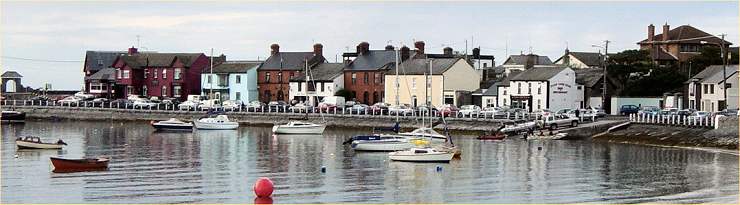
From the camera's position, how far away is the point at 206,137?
293ft

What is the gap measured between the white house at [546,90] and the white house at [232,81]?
29709 mm

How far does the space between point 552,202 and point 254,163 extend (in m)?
21.3

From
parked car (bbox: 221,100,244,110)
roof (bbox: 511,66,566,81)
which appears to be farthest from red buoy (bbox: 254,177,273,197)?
parked car (bbox: 221,100,244,110)

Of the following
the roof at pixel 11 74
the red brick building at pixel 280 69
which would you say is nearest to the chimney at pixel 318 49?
the red brick building at pixel 280 69

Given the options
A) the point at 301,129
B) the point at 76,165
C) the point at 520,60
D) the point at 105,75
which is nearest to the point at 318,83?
the point at 105,75

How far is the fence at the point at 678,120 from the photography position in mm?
78812

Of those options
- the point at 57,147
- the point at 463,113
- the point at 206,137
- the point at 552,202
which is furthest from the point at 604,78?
the point at 552,202

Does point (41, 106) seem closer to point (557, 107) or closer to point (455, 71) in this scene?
point (455, 71)

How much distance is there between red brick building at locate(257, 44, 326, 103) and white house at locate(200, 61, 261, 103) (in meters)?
0.88

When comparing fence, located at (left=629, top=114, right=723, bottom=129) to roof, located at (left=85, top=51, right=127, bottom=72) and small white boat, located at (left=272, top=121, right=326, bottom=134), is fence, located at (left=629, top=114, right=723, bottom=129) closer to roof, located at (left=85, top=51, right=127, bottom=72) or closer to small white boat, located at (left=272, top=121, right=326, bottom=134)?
small white boat, located at (left=272, top=121, right=326, bottom=134)

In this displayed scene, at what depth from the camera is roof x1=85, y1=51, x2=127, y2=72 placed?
14038 centimetres

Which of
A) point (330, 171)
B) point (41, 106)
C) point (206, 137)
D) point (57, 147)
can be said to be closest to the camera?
point (330, 171)

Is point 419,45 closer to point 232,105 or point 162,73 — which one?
point 232,105

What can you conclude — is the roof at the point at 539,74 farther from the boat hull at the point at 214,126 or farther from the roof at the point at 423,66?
the boat hull at the point at 214,126
